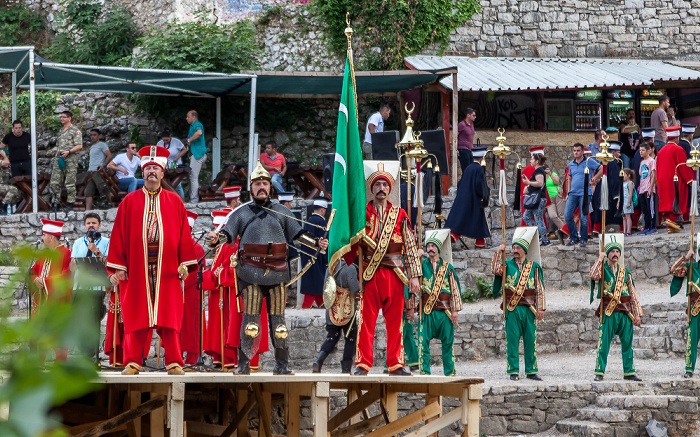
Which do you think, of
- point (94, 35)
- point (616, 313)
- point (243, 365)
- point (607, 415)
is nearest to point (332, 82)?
point (94, 35)

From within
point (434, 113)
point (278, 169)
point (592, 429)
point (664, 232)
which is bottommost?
point (592, 429)

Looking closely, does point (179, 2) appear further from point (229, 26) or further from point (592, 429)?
point (592, 429)

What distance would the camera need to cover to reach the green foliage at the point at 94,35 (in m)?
19.3

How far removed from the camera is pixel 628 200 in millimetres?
14391

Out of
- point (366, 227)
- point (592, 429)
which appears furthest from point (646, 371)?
point (366, 227)

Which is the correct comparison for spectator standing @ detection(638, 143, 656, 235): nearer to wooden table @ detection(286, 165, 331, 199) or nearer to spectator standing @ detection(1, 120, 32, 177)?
wooden table @ detection(286, 165, 331, 199)

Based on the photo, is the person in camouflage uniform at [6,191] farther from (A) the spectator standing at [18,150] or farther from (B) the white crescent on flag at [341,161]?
(B) the white crescent on flag at [341,161]

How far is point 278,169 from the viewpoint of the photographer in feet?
47.1

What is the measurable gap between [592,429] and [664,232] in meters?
6.28

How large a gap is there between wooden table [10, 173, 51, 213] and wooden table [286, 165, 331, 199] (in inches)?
142

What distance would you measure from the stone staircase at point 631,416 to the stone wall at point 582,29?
1115 cm

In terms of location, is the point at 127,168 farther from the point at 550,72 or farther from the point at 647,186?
the point at 550,72

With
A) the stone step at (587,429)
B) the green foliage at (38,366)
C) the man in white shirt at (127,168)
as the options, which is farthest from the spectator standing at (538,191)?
the green foliage at (38,366)

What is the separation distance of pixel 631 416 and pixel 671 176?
6.01 m
